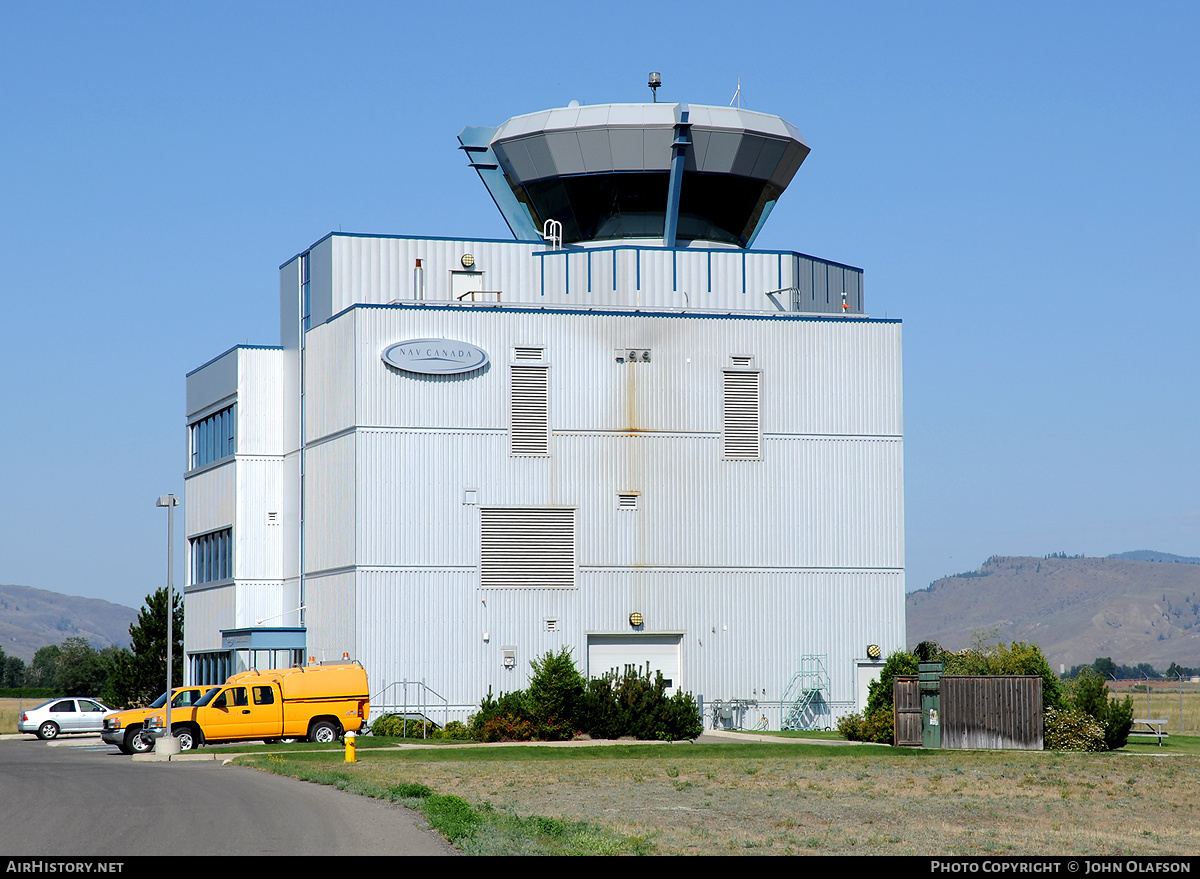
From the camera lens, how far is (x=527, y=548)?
160ft

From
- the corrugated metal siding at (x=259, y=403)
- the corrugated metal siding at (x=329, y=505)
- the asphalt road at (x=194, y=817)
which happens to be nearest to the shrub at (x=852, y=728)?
the corrugated metal siding at (x=329, y=505)

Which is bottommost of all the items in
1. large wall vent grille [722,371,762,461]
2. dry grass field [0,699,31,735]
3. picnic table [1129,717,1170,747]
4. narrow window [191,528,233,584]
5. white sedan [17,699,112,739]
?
dry grass field [0,699,31,735]

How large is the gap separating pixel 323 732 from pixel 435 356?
1205cm

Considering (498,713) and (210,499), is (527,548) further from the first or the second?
(210,499)

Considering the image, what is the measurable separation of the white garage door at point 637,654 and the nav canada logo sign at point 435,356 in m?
9.29

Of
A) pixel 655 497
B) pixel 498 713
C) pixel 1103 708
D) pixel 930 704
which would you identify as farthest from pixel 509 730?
pixel 1103 708

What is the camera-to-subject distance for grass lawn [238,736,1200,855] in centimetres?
1867

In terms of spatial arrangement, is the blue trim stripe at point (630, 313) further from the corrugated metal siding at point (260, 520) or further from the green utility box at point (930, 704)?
the green utility box at point (930, 704)

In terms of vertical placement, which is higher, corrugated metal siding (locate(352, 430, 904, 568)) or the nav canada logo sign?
the nav canada logo sign

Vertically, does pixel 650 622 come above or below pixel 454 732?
above

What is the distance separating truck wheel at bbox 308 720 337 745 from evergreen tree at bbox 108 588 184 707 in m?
21.9

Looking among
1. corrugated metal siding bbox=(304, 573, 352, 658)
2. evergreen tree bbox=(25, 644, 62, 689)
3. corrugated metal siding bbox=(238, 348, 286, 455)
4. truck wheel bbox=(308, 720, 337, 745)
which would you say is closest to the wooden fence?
truck wheel bbox=(308, 720, 337, 745)

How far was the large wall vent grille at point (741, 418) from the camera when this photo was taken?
50.2m

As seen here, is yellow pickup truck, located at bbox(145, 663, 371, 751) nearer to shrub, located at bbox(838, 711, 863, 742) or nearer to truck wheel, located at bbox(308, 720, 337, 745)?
truck wheel, located at bbox(308, 720, 337, 745)
